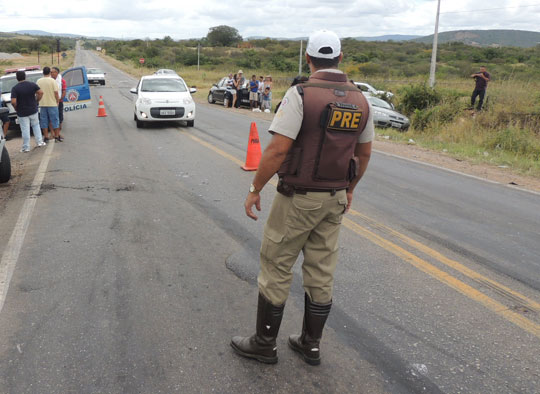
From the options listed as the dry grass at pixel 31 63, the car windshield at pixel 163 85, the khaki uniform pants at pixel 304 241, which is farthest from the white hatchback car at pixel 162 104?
the dry grass at pixel 31 63

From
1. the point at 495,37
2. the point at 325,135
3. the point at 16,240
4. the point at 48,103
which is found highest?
the point at 495,37

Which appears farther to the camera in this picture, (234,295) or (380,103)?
(380,103)

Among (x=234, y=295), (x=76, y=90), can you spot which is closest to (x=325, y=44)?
(x=234, y=295)

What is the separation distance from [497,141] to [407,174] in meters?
5.12

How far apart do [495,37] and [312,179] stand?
19432 centimetres

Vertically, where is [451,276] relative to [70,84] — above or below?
below

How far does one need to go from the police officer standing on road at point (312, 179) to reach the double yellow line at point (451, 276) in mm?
1678

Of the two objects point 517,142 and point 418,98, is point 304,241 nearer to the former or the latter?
point 517,142

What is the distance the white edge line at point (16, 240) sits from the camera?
4.21 metres

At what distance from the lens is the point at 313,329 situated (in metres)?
3.04

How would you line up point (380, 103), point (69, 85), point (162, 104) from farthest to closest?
point (380, 103) < point (69, 85) < point (162, 104)

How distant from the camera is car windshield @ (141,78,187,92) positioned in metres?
15.2

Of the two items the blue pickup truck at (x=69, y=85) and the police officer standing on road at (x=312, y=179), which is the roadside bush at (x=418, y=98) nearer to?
the blue pickup truck at (x=69, y=85)

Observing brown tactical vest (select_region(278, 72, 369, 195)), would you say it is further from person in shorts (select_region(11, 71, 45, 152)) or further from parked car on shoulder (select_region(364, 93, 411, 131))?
parked car on shoulder (select_region(364, 93, 411, 131))
